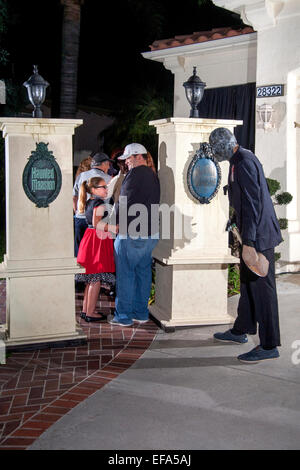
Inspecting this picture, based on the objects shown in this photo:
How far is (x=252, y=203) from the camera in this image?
15.1 ft

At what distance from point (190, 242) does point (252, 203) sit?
1.24 metres

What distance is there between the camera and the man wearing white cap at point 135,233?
564 cm

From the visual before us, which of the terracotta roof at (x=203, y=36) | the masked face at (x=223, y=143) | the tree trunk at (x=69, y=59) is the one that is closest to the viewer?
the masked face at (x=223, y=143)

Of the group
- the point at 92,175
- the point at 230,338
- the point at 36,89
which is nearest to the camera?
the point at 36,89

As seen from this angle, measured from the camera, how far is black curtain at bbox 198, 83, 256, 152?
411 inches

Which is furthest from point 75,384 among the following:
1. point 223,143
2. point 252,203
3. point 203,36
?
point 203,36

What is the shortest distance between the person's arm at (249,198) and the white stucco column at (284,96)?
4590 millimetres

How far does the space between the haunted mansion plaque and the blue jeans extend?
1004 mm

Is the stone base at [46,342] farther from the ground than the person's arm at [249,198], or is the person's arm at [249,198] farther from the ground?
the person's arm at [249,198]

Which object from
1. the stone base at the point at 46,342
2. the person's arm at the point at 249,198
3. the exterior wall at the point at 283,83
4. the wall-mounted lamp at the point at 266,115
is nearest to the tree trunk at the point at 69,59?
the exterior wall at the point at 283,83

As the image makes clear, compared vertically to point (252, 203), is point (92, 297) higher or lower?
lower

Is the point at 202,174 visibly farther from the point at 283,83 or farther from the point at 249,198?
the point at 283,83
